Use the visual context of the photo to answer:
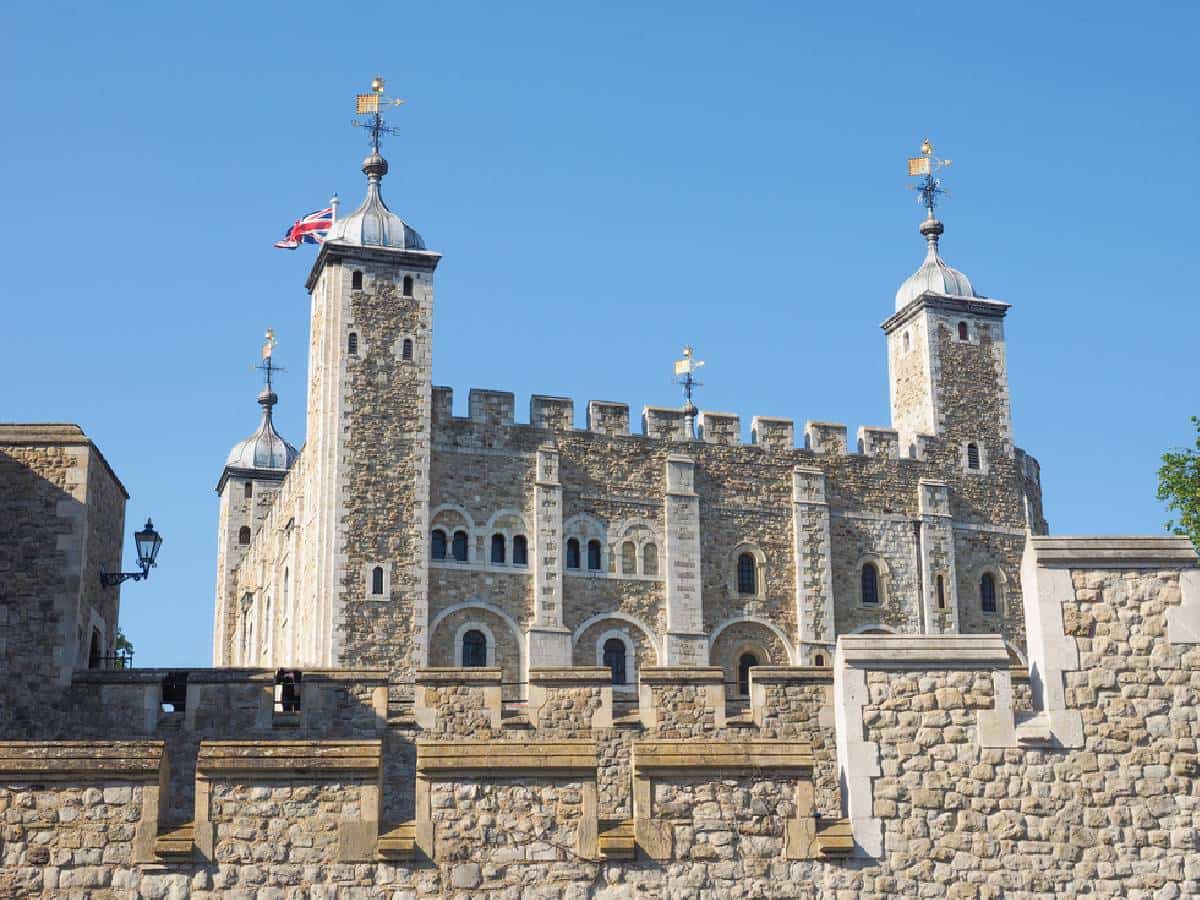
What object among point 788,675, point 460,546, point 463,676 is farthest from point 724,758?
point 460,546

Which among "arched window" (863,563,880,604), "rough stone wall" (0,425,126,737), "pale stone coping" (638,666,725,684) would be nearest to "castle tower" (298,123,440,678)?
"arched window" (863,563,880,604)

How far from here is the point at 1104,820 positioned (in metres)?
12.8

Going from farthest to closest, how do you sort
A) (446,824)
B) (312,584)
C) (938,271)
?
(938,271), (312,584), (446,824)

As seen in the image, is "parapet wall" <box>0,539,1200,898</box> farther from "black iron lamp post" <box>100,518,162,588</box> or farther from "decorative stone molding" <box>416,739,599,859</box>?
"black iron lamp post" <box>100,518,162,588</box>

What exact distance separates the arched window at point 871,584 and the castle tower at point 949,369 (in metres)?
3.32

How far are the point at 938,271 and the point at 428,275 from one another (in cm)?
1370

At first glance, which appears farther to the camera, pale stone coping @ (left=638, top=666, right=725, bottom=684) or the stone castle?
pale stone coping @ (left=638, top=666, right=725, bottom=684)

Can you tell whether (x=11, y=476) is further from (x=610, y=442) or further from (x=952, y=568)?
(x=952, y=568)

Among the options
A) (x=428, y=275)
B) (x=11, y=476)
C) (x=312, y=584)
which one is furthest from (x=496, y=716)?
(x=428, y=275)

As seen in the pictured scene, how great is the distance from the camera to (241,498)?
2138 inches

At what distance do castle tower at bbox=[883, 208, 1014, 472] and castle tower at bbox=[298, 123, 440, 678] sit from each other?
40.7ft

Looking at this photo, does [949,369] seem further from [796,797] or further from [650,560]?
[796,797]

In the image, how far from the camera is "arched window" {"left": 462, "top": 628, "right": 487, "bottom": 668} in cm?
3900

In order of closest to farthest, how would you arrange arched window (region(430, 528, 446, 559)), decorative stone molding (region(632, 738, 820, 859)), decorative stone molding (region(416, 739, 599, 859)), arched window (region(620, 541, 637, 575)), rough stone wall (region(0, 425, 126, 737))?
1. decorative stone molding (region(416, 739, 599, 859))
2. decorative stone molding (region(632, 738, 820, 859))
3. rough stone wall (region(0, 425, 126, 737))
4. arched window (region(430, 528, 446, 559))
5. arched window (region(620, 541, 637, 575))
